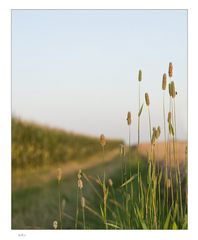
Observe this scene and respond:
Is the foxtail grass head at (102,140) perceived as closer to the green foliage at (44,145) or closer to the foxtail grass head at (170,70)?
the green foliage at (44,145)

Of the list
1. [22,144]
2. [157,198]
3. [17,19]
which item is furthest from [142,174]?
[17,19]

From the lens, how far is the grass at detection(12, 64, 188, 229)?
3.00 meters

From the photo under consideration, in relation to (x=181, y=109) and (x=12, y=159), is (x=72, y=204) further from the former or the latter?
(x=181, y=109)

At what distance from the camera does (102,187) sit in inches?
119

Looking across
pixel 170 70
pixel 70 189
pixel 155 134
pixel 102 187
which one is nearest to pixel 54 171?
pixel 70 189

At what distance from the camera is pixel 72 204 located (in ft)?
9.92

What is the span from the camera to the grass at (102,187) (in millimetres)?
3000

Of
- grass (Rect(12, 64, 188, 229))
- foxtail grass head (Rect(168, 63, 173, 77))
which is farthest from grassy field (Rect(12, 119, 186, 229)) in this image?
foxtail grass head (Rect(168, 63, 173, 77))
